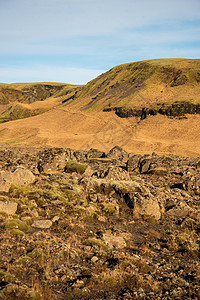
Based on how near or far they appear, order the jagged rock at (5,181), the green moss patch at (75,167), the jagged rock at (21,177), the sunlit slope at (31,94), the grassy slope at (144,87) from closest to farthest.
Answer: the jagged rock at (5,181) → the jagged rock at (21,177) → the green moss patch at (75,167) → the grassy slope at (144,87) → the sunlit slope at (31,94)

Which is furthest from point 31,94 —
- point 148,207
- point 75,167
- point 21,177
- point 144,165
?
point 148,207

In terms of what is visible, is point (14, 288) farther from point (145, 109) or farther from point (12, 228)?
point (145, 109)

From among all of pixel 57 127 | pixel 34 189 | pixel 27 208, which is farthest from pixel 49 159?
pixel 57 127

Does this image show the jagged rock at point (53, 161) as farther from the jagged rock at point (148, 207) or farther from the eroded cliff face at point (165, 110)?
the eroded cliff face at point (165, 110)

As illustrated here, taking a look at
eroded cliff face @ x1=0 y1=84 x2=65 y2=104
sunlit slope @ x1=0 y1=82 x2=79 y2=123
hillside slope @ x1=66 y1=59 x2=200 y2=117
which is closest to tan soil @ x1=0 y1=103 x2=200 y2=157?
hillside slope @ x1=66 y1=59 x2=200 y2=117

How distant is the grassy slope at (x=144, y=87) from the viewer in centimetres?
7900

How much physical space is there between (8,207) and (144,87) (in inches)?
3167

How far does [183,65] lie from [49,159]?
84547 mm

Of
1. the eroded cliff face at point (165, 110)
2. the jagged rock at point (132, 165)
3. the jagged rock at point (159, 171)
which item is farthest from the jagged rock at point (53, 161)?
the eroded cliff face at point (165, 110)

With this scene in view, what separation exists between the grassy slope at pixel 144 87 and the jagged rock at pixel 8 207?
66.9 metres

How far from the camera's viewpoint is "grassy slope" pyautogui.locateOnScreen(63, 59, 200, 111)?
7900cm

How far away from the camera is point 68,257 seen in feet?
32.0

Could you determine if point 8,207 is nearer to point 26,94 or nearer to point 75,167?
point 75,167

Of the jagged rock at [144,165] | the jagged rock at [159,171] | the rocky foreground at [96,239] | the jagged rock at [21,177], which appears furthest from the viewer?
the jagged rock at [144,165]
